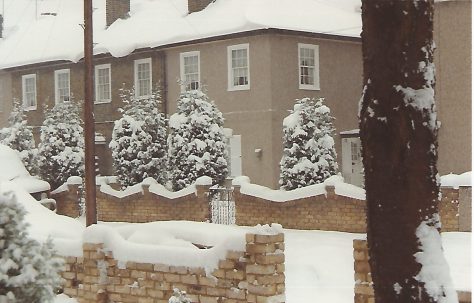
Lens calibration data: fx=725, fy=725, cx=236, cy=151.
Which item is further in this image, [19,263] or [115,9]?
[115,9]

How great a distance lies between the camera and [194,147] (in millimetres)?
9875

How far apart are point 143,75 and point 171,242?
7.60m

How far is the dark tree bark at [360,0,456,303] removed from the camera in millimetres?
2381

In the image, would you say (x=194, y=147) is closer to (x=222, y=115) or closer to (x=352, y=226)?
(x=222, y=115)

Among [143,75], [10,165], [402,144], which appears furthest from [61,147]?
[402,144]

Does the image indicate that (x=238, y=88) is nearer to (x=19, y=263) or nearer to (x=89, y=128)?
(x=89, y=128)

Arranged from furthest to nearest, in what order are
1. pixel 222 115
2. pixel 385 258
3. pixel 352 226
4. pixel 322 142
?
pixel 222 115 < pixel 322 142 < pixel 352 226 < pixel 385 258

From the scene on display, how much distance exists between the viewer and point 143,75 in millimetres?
12031

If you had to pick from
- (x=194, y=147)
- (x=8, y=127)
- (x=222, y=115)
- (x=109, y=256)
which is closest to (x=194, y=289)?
(x=109, y=256)

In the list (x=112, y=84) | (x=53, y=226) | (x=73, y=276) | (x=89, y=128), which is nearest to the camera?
(x=73, y=276)

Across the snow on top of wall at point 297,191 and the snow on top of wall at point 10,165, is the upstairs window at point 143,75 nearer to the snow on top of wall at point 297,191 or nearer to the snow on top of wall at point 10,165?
the snow on top of wall at point 297,191

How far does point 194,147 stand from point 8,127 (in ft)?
10.4

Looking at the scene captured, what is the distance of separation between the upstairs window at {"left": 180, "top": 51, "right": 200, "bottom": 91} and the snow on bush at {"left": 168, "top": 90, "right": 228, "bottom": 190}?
0.66m

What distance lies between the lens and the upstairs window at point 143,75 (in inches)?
470
